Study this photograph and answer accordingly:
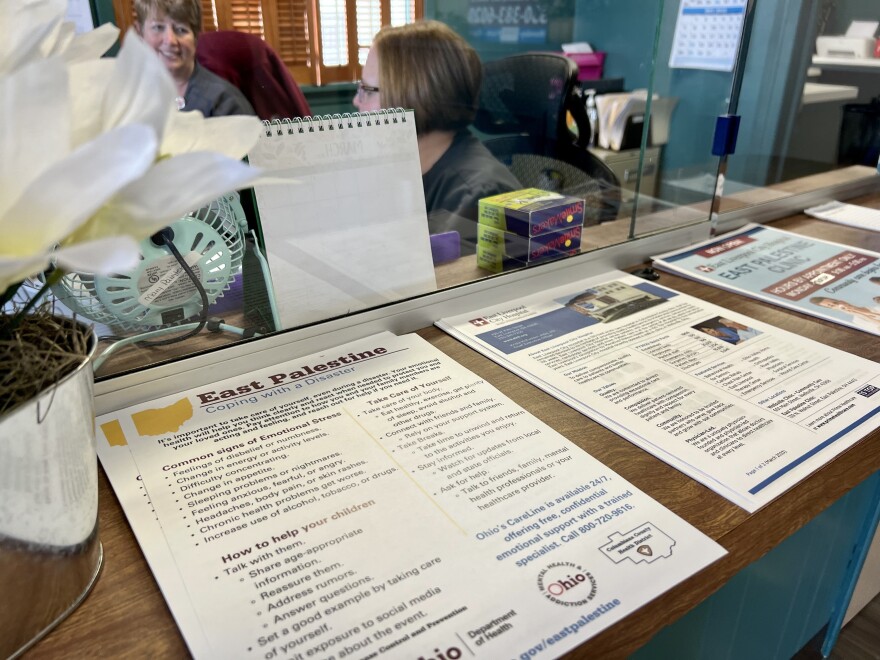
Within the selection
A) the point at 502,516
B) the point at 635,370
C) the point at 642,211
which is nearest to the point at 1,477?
the point at 502,516

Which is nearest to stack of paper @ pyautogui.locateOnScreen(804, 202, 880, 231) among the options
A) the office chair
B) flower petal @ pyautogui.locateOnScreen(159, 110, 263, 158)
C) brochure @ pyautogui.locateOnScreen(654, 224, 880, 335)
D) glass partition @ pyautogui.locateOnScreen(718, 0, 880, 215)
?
glass partition @ pyautogui.locateOnScreen(718, 0, 880, 215)

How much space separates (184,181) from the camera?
0.94ft

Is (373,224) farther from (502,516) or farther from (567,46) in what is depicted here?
(567,46)

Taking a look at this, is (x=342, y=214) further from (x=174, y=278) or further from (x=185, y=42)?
(x=185, y=42)

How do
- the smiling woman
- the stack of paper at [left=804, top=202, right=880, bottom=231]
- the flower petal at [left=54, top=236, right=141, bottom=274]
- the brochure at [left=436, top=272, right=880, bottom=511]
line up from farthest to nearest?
the stack of paper at [left=804, top=202, right=880, bottom=231] → the smiling woman → the brochure at [left=436, top=272, right=880, bottom=511] → the flower petal at [left=54, top=236, right=141, bottom=274]

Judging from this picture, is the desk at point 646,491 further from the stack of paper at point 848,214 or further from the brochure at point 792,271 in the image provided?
the stack of paper at point 848,214

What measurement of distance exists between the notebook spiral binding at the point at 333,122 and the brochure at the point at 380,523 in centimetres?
26

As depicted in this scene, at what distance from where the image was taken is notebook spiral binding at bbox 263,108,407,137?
67 centimetres

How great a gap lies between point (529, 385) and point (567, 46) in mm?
2637

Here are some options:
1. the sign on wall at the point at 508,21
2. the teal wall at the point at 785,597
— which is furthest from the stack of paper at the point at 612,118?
the teal wall at the point at 785,597

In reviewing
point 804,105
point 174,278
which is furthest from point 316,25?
point 804,105

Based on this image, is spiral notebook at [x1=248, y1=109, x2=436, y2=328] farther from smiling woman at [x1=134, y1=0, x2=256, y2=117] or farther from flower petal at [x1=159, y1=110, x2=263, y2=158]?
flower petal at [x1=159, y1=110, x2=263, y2=158]

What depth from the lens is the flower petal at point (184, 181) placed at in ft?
0.94

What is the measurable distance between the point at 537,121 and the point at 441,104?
2.61 ft
